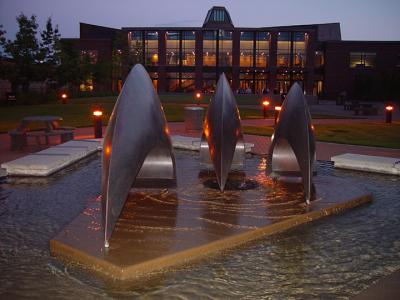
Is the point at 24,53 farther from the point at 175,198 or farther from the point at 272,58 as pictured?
the point at 175,198

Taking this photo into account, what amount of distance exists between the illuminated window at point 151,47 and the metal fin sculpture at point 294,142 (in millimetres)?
Answer: 64020

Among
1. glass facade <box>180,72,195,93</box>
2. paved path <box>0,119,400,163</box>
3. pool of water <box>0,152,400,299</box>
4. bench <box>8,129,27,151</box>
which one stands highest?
glass facade <box>180,72,195,93</box>

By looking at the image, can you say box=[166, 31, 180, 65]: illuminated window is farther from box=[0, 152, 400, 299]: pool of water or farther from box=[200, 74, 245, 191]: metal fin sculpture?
box=[0, 152, 400, 299]: pool of water

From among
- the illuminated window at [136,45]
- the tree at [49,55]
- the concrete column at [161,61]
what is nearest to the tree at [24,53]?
the tree at [49,55]

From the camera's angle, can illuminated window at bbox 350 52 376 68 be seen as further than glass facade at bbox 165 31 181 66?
No

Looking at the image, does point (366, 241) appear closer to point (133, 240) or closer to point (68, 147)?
point (133, 240)

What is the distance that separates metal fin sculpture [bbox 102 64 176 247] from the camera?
19.0ft

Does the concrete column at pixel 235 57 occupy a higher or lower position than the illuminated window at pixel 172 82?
higher

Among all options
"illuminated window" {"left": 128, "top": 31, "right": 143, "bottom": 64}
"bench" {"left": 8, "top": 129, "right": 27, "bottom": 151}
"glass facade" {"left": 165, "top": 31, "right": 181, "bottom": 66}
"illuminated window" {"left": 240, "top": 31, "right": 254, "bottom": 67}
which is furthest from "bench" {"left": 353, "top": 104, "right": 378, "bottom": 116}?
"glass facade" {"left": 165, "top": 31, "right": 181, "bottom": 66}

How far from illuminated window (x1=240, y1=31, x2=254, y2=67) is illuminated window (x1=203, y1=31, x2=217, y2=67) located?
4129 mm

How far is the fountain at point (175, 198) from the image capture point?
5.69 m

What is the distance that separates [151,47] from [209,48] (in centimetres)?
876

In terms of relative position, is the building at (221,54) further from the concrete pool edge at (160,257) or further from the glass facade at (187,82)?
the concrete pool edge at (160,257)

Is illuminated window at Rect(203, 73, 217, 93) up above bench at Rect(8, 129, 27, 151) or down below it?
above
